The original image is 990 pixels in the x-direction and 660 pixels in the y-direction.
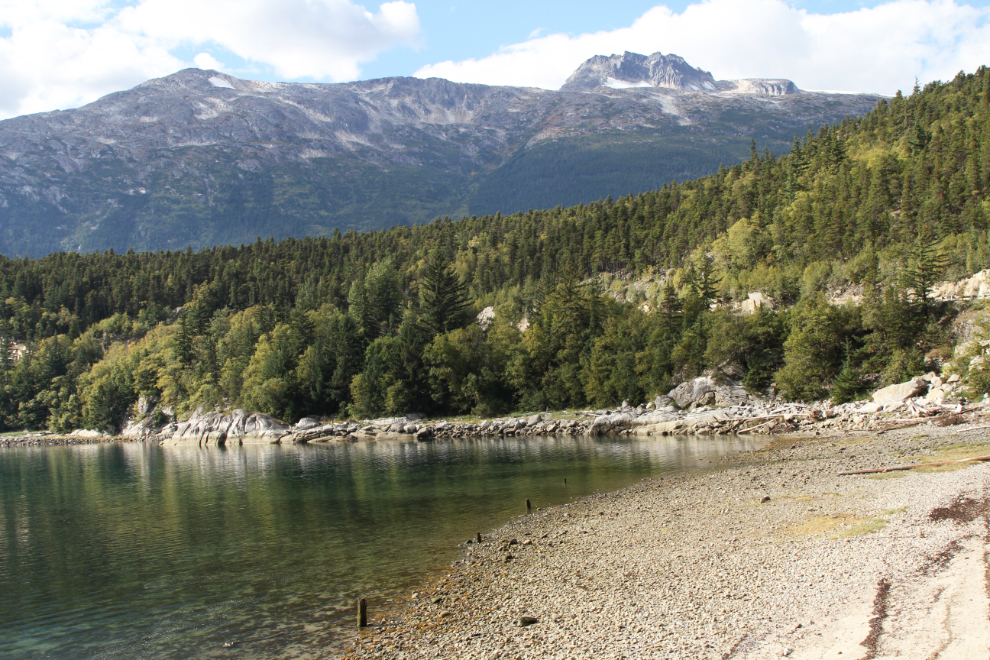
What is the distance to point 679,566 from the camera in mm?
19078

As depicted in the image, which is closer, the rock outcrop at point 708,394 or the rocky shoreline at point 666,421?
the rocky shoreline at point 666,421

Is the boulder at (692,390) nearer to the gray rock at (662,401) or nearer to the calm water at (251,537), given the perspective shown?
the gray rock at (662,401)

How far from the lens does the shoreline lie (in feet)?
42.0

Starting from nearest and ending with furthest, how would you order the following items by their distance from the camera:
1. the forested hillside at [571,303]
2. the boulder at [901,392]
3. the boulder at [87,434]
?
the boulder at [901,392]
the forested hillside at [571,303]
the boulder at [87,434]

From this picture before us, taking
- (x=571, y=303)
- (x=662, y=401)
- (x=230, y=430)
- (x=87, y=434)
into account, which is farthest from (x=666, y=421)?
(x=87, y=434)

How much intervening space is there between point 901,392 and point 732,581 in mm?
53729

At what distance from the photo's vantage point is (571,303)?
105312 mm

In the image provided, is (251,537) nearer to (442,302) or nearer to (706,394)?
(706,394)

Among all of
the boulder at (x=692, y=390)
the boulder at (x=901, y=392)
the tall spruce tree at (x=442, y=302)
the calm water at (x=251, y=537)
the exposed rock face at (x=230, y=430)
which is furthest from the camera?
the tall spruce tree at (x=442, y=302)

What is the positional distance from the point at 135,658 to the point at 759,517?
20.9 m

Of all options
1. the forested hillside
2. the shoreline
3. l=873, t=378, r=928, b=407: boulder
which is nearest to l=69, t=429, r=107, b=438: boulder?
the forested hillside

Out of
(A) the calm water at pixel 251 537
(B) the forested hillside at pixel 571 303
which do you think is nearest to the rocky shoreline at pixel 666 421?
(B) the forested hillside at pixel 571 303

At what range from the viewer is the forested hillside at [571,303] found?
7912cm

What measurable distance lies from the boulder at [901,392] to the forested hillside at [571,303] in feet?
16.7
